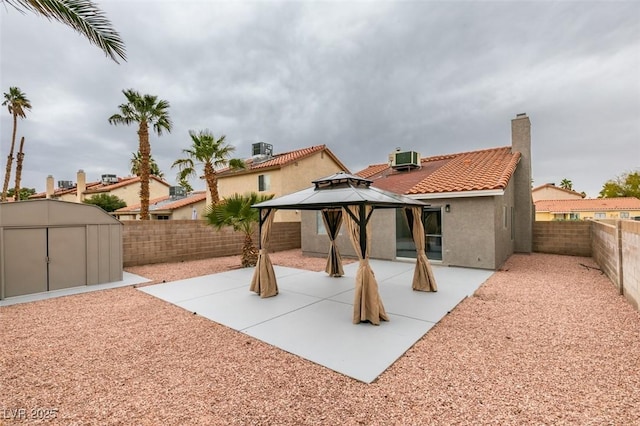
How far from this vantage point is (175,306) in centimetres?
657

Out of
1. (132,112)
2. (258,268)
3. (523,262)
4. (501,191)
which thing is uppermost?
(132,112)

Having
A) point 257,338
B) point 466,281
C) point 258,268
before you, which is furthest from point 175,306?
point 466,281

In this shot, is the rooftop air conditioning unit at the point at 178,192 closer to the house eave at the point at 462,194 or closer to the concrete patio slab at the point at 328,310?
the concrete patio slab at the point at 328,310

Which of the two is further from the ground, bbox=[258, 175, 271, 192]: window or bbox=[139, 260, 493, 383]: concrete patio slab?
bbox=[258, 175, 271, 192]: window

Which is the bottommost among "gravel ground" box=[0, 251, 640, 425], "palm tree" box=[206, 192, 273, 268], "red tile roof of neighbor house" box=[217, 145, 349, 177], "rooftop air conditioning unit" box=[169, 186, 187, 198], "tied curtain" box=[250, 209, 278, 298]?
"gravel ground" box=[0, 251, 640, 425]

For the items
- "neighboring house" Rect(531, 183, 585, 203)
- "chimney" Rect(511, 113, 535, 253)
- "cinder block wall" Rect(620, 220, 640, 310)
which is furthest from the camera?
"neighboring house" Rect(531, 183, 585, 203)

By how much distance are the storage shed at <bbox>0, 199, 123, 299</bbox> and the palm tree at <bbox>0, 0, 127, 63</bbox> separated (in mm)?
5567

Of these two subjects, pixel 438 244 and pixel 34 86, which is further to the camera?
pixel 438 244

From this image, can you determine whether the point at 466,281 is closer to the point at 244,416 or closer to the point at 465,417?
the point at 465,417

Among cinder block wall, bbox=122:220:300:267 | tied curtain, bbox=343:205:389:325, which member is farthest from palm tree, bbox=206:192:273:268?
tied curtain, bbox=343:205:389:325

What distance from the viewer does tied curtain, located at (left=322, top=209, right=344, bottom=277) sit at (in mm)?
9367

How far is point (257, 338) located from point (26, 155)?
34489 mm

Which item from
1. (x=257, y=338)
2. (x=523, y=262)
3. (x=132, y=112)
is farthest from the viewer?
(x=132, y=112)

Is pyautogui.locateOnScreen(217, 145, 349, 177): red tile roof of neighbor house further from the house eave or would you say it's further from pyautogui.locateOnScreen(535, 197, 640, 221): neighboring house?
pyautogui.locateOnScreen(535, 197, 640, 221): neighboring house
